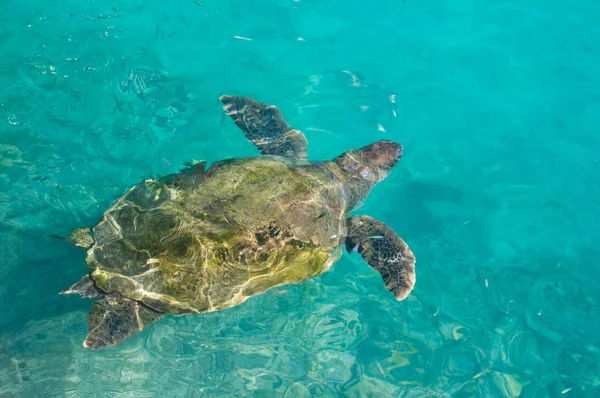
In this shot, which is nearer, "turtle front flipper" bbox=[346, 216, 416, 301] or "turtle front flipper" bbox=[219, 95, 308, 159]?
"turtle front flipper" bbox=[346, 216, 416, 301]

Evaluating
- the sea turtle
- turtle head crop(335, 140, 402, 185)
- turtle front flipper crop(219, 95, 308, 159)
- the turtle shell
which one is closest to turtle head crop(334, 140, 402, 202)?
turtle head crop(335, 140, 402, 185)

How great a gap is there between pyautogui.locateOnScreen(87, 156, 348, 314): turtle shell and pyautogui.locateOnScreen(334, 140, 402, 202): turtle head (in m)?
1.70

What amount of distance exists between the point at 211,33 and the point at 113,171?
13.7 ft

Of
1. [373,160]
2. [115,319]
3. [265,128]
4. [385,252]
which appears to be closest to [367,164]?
[373,160]

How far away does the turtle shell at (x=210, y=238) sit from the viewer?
525 cm

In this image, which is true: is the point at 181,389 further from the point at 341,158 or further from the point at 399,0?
the point at 399,0

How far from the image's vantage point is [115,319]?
531 cm

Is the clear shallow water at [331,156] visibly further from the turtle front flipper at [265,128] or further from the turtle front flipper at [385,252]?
the turtle front flipper at [385,252]

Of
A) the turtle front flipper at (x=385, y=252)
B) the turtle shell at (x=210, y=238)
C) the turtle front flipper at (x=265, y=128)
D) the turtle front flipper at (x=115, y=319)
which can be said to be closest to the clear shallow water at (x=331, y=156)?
the turtle front flipper at (x=265, y=128)

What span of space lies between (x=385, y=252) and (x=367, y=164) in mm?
1652

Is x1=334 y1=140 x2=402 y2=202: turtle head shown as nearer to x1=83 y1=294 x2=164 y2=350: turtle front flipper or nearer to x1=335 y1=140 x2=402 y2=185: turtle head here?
x1=335 y1=140 x2=402 y2=185: turtle head

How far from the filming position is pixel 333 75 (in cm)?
979

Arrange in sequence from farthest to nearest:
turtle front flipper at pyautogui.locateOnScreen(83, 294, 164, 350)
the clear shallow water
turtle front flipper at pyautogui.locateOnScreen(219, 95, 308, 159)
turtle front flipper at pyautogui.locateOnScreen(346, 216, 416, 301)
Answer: turtle front flipper at pyautogui.locateOnScreen(219, 95, 308, 159) → turtle front flipper at pyautogui.locateOnScreen(346, 216, 416, 301) → the clear shallow water → turtle front flipper at pyautogui.locateOnScreen(83, 294, 164, 350)

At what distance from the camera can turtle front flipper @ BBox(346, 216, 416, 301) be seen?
21.8ft
